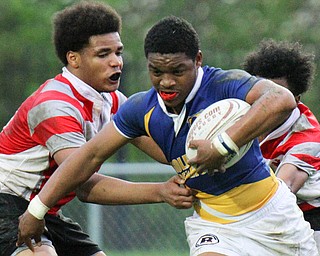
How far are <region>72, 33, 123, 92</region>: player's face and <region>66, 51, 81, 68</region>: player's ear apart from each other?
0.03 meters

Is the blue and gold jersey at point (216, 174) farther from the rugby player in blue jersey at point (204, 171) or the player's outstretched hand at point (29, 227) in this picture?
the player's outstretched hand at point (29, 227)

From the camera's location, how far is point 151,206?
1043cm

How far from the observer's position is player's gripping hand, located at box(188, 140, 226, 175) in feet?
16.8

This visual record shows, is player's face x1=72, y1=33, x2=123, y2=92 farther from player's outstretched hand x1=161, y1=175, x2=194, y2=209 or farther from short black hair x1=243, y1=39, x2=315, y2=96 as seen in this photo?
player's outstretched hand x1=161, y1=175, x2=194, y2=209

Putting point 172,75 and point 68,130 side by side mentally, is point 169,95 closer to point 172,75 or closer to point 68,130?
point 172,75

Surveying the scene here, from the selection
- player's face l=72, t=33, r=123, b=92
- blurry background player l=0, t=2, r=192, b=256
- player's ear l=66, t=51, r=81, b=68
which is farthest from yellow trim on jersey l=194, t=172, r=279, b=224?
player's ear l=66, t=51, r=81, b=68

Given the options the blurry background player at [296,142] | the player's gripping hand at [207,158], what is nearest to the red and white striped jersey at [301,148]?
the blurry background player at [296,142]

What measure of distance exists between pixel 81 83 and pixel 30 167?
0.61 m

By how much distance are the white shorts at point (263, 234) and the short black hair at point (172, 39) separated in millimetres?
888

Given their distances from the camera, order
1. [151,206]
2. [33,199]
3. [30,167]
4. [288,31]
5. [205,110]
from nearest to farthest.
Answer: [205,110] < [33,199] < [30,167] < [151,206] < [288,31]

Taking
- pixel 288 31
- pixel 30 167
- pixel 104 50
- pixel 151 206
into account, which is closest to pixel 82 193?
pixel 30 167

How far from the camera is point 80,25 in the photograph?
6.67 m

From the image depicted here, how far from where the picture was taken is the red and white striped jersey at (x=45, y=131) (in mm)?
6160

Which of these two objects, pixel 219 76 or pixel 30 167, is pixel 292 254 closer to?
pixel 219 76
